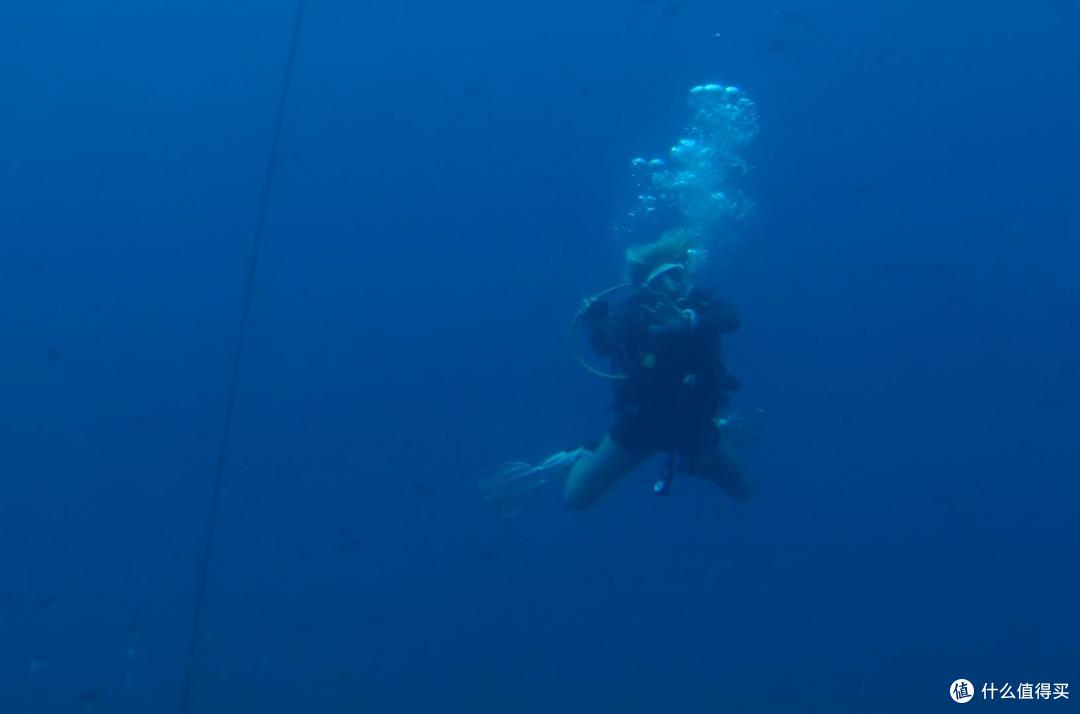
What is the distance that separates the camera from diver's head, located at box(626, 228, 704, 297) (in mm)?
3543

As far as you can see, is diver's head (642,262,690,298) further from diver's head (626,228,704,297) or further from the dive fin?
the dive fin

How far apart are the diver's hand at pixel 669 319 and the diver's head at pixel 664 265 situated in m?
0.09

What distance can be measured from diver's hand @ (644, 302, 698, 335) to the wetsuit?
0.02 m

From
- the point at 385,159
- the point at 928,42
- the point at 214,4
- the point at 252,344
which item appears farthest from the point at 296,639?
the point at 928,42

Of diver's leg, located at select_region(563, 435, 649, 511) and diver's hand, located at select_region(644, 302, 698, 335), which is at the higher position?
diver's hand, located at select_region(644, 302, 698, 335)

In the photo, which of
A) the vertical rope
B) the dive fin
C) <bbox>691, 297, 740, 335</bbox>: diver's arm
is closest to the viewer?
<bbox>691, 297, 740, 335</bbox>: diver's arm

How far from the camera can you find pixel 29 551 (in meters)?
5.25

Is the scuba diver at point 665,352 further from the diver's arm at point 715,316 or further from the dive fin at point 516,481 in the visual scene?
the dive fin at point 516,481

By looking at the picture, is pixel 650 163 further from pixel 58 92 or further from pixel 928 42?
pixel 58 92

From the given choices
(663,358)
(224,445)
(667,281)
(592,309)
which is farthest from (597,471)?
(224,445)

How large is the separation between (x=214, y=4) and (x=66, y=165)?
1557 millimetres

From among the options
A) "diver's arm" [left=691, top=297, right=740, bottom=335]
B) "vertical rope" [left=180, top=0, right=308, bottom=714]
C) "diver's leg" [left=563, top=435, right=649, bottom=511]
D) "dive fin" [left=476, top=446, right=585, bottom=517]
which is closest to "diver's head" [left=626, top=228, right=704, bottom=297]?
"diver's arm" [left=691, top=297, right=740, bottom=335]

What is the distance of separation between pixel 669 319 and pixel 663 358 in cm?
18

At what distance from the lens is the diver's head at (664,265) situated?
354 cm
